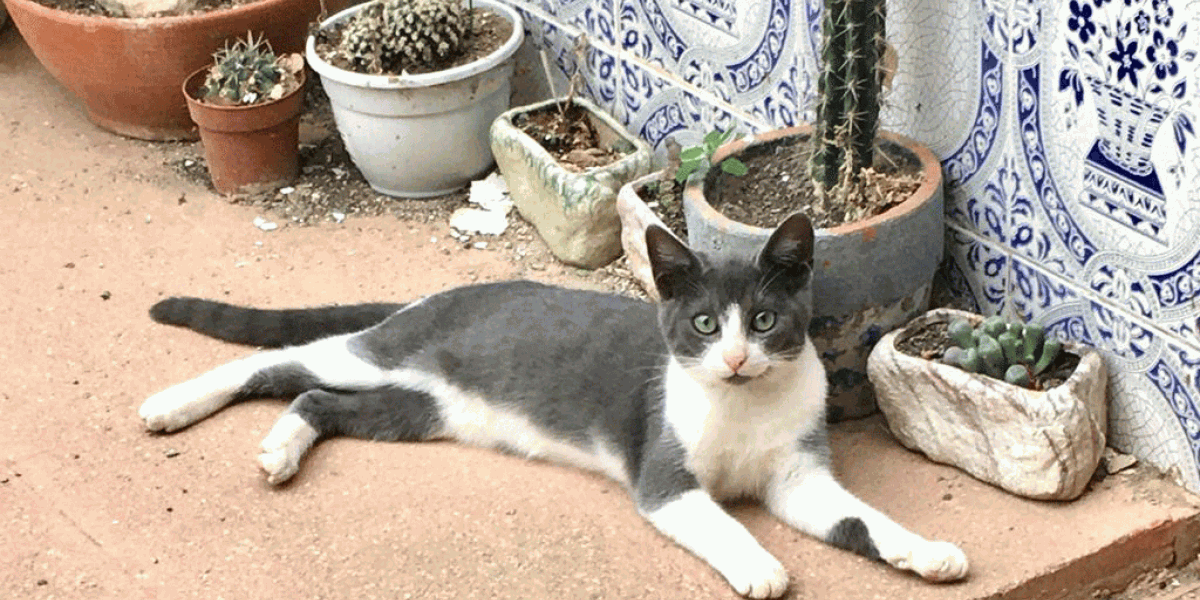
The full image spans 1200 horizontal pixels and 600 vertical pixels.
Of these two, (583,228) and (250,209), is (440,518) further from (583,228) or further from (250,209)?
(250,209)

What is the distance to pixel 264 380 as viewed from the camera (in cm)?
342

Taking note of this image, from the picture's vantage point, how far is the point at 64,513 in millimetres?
3102

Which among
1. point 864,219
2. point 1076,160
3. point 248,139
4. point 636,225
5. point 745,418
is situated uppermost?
point 1076,160

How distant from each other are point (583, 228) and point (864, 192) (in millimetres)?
933

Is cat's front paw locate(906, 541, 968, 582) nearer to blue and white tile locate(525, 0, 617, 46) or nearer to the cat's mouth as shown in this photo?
the cat's mouth

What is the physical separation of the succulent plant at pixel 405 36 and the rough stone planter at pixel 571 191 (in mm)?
289

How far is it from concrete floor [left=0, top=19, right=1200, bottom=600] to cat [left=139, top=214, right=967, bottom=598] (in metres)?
0.05

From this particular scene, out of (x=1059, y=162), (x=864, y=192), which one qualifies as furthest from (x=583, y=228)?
(x=1059, y=162)

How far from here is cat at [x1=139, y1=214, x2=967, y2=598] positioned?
2.82 metres

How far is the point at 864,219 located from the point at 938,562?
77 cm

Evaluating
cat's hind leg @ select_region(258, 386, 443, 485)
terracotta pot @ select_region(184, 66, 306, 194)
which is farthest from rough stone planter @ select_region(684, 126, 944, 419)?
terracotta pot @ select_region(184, 66, 306, 194)

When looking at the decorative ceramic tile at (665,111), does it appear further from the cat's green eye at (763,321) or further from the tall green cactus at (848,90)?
the cat's green eye at (763,321)

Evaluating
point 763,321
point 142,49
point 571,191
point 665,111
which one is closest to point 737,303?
point 763,321

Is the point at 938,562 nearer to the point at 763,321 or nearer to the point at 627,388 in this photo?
the point at 763,321
